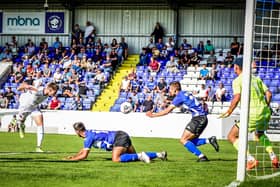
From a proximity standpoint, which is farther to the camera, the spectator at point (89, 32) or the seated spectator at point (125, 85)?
the spectator at point (89, 32)

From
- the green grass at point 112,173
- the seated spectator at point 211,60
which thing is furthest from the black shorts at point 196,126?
the seated spectator at point 211,60

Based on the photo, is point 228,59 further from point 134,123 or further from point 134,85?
point 134,123

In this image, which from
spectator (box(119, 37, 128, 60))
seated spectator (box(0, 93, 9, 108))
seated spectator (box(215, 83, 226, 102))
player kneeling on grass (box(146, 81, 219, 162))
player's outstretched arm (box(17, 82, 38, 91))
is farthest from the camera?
spectator (box(119, 37, 128, 60))

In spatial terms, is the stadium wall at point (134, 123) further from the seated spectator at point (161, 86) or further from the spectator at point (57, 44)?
the spectator at point (57, 44)

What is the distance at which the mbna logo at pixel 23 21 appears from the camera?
39750 mm

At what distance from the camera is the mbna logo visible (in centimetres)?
3975

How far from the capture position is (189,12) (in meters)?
36.8

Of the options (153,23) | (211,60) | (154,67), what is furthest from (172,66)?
(153,23)

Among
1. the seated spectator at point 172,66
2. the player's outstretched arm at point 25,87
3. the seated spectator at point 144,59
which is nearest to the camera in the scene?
the player's outstretched arm at point 25,87

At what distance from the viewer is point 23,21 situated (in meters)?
39.8

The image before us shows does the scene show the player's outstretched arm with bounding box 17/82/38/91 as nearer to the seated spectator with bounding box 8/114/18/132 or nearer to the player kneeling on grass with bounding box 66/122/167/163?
the player kneeling on grass with bounding box 66/122/167/163

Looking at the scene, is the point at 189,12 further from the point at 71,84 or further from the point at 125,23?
the point at 71,84

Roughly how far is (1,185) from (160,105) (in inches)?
776

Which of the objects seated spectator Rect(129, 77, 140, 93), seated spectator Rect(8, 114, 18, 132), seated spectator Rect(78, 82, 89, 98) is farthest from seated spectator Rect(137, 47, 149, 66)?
seated spectator Rect(8, 114, 18, 132)
